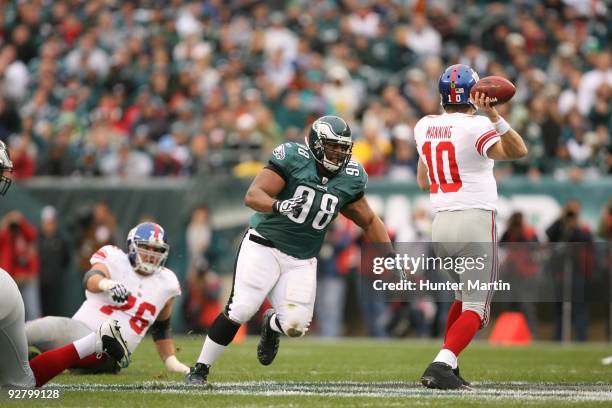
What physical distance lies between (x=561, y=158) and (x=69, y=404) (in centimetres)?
916

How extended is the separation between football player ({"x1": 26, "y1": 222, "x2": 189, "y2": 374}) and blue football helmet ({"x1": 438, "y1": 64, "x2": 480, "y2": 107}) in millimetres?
2278

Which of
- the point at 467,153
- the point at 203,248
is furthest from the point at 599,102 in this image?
the point at 467,153

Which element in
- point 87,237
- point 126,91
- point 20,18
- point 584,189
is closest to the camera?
point 584,189

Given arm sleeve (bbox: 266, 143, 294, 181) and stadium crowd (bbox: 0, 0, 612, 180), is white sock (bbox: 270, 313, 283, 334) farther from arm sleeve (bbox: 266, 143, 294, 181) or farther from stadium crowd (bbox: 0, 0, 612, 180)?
stadium crowd (bbox: 0, 0, 612, 180)

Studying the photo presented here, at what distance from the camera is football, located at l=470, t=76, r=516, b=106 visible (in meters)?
6.45

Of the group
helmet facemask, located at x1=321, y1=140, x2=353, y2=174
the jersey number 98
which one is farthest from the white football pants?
helmet facemask, located at x1=321, y1=140, x2=353, y2=174

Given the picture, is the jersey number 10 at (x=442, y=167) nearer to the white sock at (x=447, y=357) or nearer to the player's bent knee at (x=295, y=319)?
the white sock at (x=447, y=357)

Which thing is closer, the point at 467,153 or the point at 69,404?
the point at 69,404

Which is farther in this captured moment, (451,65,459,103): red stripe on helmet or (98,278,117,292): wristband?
(98,278,117,292): wristband

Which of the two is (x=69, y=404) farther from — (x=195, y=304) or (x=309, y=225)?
(x=195, y=304)

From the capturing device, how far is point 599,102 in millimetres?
14172

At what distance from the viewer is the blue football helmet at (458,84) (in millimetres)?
6859

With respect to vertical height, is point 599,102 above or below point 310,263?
above

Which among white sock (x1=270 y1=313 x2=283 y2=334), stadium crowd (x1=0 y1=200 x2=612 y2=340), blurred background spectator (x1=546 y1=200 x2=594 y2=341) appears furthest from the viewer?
stadium crowd (x1=0 y1=200 x2=612 y2=340)
